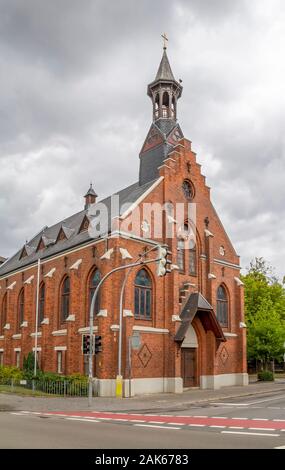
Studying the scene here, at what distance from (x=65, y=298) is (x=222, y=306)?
11756 millimetres

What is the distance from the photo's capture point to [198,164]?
35562 mm

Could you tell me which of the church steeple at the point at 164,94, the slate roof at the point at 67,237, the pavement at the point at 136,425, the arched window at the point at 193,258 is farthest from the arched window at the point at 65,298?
the church steeple at the point at 164,94

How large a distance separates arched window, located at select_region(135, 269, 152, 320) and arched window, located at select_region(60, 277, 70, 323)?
256 inches

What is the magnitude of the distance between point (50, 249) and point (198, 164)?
13.3 meters

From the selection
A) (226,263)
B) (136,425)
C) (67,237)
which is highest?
(67,237)

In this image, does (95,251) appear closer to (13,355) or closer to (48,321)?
(48,321)

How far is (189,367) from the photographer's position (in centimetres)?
3203

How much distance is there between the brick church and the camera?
28.1m

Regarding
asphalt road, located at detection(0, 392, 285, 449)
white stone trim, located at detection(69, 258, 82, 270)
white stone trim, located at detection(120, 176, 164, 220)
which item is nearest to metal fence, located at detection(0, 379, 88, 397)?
white stone trim, located at detection(69, 258, 82, 270)

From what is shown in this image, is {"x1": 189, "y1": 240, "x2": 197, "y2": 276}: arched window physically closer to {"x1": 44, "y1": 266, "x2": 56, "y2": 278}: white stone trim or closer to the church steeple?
{"x1": 44, "y1": 266, "x2": 56, "y2": 278}: white stone trim

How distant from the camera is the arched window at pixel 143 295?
2939cm

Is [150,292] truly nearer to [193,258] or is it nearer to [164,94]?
[193,258]

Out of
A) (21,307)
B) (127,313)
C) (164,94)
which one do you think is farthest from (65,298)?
(164,94)
